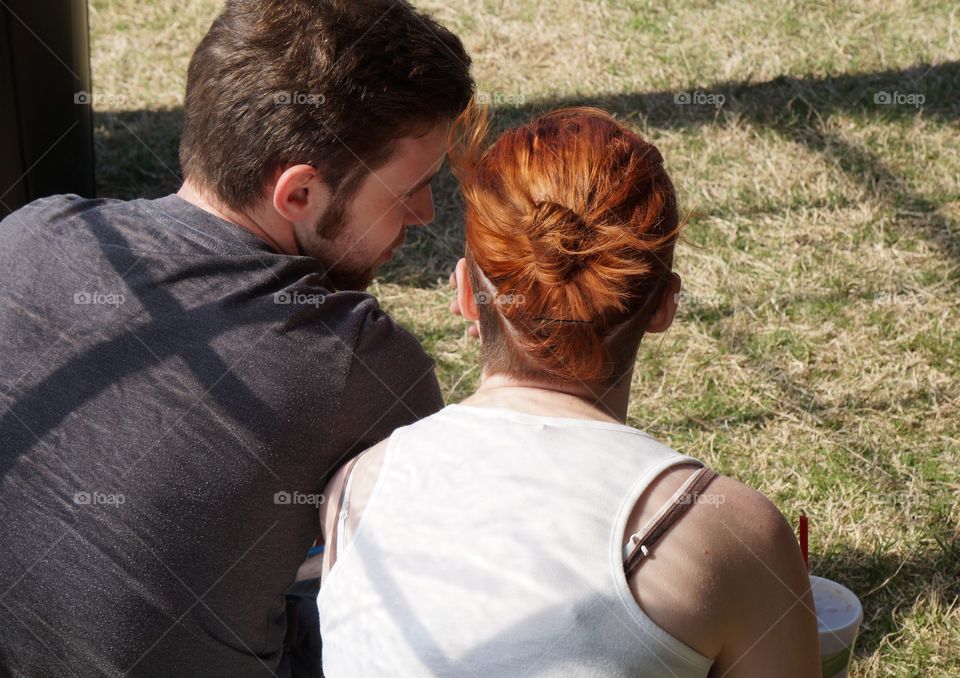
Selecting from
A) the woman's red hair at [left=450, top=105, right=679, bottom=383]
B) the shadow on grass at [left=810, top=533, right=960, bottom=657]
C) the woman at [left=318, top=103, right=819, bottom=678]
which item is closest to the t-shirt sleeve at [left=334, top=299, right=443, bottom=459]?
the woman at [left=318, top=103, right=819, bottom=678]

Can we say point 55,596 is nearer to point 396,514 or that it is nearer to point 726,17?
point 396,514

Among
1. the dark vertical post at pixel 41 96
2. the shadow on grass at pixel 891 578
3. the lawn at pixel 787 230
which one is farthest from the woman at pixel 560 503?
the dark vertical post at pixel 41 96

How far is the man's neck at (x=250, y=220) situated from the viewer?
1732 mm

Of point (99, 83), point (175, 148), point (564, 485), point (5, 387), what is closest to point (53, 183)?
point (175, 148)

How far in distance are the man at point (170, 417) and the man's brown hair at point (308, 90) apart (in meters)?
0.01

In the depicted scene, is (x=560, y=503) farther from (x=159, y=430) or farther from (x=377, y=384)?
(x=159, y=430)

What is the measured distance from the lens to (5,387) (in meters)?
1.49

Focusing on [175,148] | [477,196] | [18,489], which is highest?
[477,196]

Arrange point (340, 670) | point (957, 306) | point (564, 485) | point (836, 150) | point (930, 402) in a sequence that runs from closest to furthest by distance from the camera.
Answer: point (564, 485) < point (340, 670) < point (930, 402) < point (957, 306) < point (836, 150)

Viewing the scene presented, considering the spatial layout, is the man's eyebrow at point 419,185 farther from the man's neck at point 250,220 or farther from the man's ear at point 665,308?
the man's ear at point 665,308

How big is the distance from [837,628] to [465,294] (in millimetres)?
933


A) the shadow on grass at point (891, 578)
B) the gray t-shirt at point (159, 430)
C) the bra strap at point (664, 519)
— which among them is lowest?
the shadow on grass at point (891, 578)

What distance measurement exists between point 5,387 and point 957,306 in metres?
2.85

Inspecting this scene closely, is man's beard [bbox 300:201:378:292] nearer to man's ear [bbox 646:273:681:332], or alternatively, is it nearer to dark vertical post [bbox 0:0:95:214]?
man's ear [bbox 646:273:681:332]
